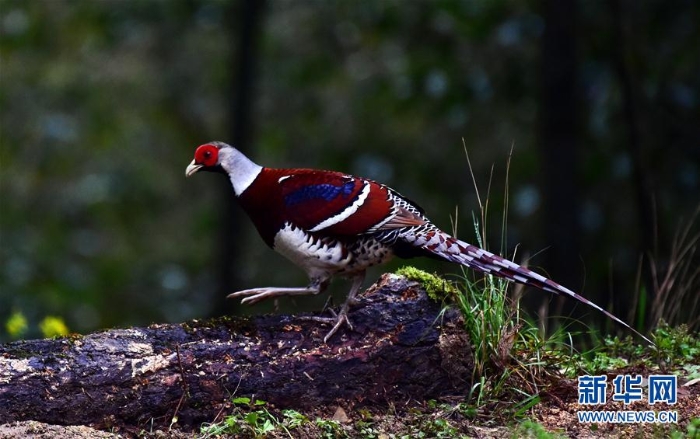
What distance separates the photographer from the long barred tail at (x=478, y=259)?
4934 mm

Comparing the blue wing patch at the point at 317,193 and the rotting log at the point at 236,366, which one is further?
the blue wing patch at the point at 317,193

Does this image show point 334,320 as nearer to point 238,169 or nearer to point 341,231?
point 341,231

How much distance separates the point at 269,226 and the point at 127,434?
1283 millimetres

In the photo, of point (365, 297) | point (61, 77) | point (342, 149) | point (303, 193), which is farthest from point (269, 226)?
point (61, 77)

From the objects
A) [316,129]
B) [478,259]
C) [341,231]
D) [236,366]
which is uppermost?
[341,231]

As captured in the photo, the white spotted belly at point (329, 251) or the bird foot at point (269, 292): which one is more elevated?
the white spotted belly at point (329, 251)

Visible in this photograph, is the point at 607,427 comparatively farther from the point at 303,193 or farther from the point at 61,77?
the point at 61,77

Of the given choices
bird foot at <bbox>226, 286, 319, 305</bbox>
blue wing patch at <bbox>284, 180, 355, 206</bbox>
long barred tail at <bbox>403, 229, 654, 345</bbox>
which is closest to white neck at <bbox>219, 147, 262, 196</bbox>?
blue wing patch at <bbox>284, 180, 355, 206</bbox>

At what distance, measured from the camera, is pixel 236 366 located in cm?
475

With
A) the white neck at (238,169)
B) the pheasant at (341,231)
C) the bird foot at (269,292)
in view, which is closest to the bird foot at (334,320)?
the pheasant at (341,231)

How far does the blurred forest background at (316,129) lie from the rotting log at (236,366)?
273 cm

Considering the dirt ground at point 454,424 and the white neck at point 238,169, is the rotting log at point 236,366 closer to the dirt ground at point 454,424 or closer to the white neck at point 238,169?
the dirt ground at point 454,424

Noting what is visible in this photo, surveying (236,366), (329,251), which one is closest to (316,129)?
(329,251)

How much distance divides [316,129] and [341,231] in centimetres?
741
